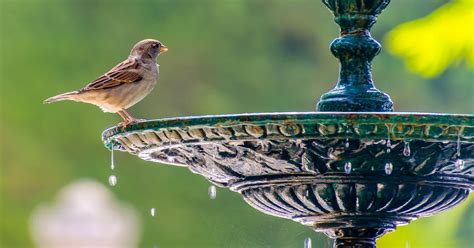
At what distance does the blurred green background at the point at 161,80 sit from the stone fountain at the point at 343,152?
9.18 metres

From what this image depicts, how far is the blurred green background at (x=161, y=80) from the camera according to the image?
547 inches

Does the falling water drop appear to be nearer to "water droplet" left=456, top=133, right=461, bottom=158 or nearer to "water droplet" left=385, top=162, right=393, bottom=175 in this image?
"water droplet" left=385, top=162, right=393, bottom=175

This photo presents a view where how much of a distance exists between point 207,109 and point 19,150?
234cm

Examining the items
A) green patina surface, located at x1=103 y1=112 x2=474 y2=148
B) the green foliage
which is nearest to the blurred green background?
the green foliage

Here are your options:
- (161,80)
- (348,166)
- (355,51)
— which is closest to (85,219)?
(161,80)

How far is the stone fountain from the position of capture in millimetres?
3832

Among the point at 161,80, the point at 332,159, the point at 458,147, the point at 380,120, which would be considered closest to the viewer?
the point at 380,120

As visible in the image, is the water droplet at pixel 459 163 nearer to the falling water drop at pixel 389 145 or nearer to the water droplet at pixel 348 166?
the falling water drop at pixel 389 145

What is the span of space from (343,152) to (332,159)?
6cm

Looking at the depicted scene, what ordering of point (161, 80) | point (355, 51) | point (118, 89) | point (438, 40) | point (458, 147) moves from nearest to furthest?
point (458, 147), point (355, 51), point (118, 89), point (438, 40), point (161, 80)

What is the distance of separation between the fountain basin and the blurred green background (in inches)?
364

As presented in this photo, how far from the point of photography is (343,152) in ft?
13.3

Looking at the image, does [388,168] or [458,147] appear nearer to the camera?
[458,147]

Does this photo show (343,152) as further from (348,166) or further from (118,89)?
(118,89)
